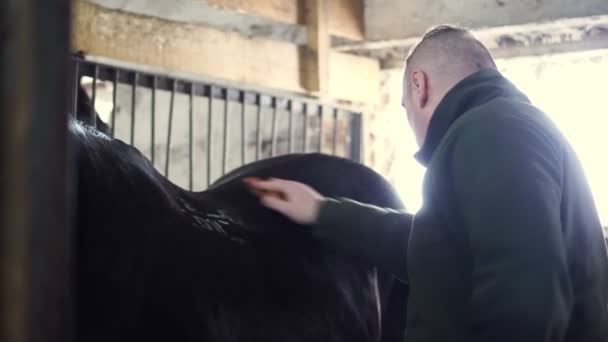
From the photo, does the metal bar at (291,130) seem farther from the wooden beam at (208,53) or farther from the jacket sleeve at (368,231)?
the jacket sleeve at (368,231)

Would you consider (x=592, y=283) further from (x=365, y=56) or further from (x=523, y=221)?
(x=365, y=56)

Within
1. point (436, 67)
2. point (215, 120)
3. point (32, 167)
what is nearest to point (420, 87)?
point (436, 67)

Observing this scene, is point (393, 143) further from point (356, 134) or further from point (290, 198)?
point (290, 198)

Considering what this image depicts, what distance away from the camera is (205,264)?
149cm

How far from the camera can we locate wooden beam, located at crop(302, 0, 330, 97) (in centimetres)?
302

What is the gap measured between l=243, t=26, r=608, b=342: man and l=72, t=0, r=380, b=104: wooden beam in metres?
1.13

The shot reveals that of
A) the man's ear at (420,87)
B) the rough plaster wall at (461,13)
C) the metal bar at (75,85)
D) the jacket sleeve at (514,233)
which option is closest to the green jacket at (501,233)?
the jacket sleeve at (514,233)

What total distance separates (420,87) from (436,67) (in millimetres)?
56

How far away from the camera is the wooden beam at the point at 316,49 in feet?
9.89

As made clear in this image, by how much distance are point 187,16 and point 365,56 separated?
0.77 m

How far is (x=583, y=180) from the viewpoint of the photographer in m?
1.45

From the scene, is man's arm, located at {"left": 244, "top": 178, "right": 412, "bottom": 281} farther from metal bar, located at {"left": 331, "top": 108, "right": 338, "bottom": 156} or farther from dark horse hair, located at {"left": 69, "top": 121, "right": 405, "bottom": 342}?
metal bar, located at {"left": 331, "top": 108, "right": 338, "bottom": 156}

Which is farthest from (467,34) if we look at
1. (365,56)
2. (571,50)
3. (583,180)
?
(365,56)

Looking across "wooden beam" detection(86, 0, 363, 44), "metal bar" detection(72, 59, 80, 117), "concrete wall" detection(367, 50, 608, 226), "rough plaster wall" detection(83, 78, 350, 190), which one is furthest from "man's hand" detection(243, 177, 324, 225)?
"concrete wall" detection(367, 50, 608, 226)
